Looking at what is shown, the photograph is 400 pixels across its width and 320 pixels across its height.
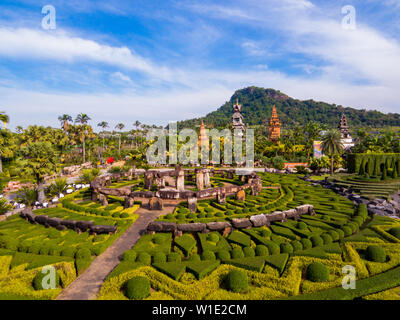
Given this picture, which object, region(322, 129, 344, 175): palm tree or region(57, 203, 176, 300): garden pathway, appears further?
region(322, 129, 344, 175): palm tree

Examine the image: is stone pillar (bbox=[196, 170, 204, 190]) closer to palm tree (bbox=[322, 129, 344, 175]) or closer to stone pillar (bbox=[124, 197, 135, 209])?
stone pillar (bbox=[124, 197, 135, 209])

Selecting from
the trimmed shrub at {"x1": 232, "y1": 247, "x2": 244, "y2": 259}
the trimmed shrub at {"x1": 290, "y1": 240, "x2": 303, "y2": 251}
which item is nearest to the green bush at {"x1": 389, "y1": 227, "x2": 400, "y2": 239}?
the trimmed shrub at {"x1": 290, "y1": 240, "x2": 303, "y2": 251}

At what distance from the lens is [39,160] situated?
3791 cm

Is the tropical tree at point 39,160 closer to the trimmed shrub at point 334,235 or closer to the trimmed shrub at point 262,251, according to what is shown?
the trimmed shrub at point 262,251

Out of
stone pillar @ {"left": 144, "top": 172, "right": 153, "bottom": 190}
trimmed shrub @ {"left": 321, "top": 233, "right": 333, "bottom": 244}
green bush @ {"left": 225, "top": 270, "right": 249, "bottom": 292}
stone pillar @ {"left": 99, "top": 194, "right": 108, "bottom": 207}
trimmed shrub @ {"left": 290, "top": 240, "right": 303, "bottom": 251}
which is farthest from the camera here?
stone pillar @ {"left": 144, "top": 172, "right": 153, "bottom": 190}

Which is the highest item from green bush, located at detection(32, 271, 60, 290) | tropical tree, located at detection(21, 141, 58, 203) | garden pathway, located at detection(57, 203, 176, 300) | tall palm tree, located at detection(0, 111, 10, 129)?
tall palm tree, located at detection(0, 111, 10, 129)

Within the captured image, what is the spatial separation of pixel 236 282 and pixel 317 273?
621 cm

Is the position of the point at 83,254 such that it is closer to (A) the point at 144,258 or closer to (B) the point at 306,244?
(A) the point at 144,258

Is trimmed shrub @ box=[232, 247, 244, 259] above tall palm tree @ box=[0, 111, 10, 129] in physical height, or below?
below

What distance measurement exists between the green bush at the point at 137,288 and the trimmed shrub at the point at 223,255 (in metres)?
6.60

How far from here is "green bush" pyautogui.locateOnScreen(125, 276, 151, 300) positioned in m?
15.0

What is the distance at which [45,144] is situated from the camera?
128 ft

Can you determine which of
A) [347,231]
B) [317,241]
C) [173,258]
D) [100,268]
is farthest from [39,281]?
[347,231]

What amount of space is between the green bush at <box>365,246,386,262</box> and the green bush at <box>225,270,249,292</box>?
11999 mm
